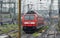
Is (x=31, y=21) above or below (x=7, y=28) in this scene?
above

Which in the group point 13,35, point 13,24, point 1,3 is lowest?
point 13,35

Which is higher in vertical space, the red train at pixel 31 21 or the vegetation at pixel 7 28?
the red train at pixel 31 21

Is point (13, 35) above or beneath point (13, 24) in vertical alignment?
beneath

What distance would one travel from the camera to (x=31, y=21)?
7.88 ft

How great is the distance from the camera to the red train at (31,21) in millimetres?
2396

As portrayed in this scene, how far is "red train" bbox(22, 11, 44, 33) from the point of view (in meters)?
2.40

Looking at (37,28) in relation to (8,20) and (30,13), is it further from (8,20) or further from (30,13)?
(8,20)

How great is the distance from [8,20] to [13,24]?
10cm

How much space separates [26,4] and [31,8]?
10 centimetres

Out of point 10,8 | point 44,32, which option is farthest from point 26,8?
point 44,32

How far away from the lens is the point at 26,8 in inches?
95.0

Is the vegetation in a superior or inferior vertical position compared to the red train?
inferior

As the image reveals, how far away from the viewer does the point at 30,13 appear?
240cm

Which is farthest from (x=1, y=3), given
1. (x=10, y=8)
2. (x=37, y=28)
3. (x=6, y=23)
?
(x=37, y=28)
